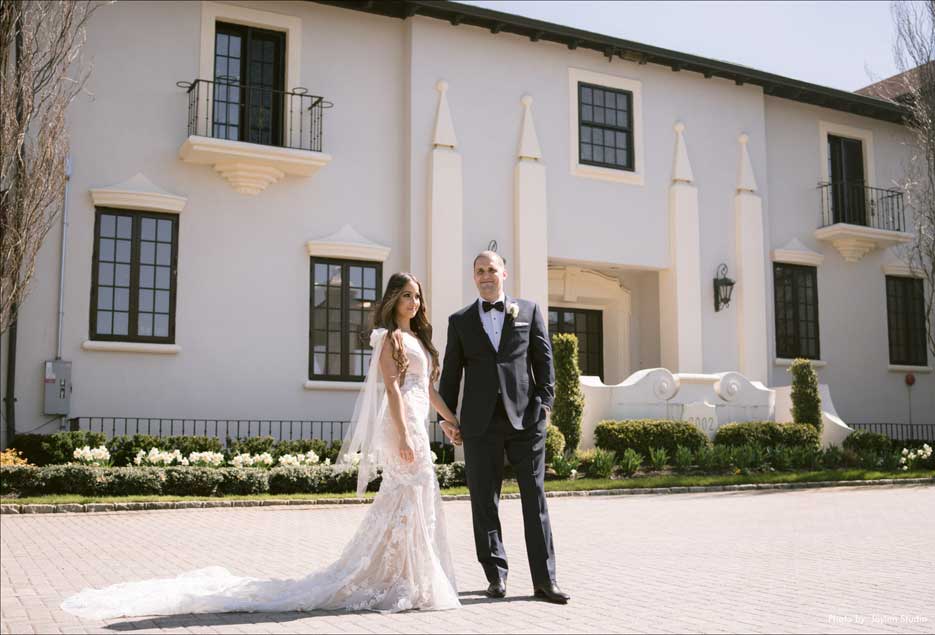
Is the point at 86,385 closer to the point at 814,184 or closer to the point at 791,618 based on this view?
the point at 791,618

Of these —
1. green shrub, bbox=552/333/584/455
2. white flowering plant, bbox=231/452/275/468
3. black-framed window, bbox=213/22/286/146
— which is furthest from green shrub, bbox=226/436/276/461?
black-framed window, bbox=213/22/286/146

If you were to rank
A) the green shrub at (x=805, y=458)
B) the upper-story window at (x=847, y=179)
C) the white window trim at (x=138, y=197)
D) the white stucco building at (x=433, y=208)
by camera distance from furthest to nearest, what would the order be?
the upper-story window at (x=847, y=179)
the green shrub at (x=805, y=458)
the white stucco building at (x=433, y=208)
the white window trim at (x=138, y=197)

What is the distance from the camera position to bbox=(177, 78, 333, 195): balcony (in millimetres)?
16516

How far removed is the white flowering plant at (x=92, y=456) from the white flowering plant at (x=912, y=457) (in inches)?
561

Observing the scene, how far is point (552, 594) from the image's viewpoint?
617 cm

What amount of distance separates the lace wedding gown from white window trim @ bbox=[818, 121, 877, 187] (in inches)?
770

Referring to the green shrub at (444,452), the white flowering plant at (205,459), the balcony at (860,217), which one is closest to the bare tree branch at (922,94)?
the balcony at (860,217)

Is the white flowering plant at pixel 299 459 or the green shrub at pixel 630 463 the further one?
the green shrub at pixel 630 463

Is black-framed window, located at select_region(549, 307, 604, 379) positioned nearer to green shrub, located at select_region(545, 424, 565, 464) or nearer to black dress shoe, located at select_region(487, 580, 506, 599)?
green shrub, located at select_region(545, 424, 565, 464)

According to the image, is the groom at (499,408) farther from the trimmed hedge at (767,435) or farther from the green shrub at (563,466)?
the trimmed hedge at (767,435)

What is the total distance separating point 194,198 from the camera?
1686 centimetres

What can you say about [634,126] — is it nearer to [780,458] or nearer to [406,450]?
[780,458]

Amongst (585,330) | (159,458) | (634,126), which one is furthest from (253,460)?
(634,126)

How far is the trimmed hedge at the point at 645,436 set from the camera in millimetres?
17391
